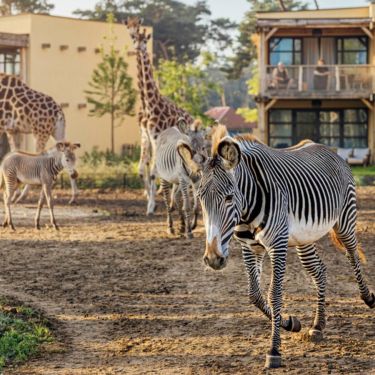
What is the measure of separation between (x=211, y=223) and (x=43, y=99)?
17.4m

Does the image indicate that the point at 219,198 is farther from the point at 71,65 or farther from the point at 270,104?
the point at 71,65

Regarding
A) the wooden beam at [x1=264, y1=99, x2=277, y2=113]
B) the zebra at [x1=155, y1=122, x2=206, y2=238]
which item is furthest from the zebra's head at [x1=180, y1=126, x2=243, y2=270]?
the wooden beam at [x1=264, y1=99, x2=277, y2=113]

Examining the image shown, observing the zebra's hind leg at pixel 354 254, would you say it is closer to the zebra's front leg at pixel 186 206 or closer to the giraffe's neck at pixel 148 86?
the zebra's front leg at pixel 186 206

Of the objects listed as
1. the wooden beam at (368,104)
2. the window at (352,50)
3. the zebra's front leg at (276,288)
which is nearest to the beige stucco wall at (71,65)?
the window at (352,50)

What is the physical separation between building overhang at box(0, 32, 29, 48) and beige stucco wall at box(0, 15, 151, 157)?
52cm

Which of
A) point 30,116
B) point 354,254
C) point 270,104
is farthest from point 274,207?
point 270,104

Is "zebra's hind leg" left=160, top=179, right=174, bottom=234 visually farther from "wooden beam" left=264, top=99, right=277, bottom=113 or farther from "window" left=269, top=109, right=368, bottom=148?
"window" left=269, top=109, right=368, bottom=148

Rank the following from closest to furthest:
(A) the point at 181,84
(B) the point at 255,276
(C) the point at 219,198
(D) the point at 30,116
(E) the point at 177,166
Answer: (C) the point at 219,198 < (B) the point at 255,276 < (E) the point at 177,166 < (D) the point at 30,116 < (A) the point at 181,84

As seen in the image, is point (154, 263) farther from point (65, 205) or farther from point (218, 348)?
point (65, 205)

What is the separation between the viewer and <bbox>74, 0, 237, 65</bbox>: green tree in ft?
193

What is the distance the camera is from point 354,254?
8.51 metres

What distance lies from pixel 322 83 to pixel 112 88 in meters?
8.05

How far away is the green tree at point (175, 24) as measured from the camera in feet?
193

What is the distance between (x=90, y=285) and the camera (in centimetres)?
1051
